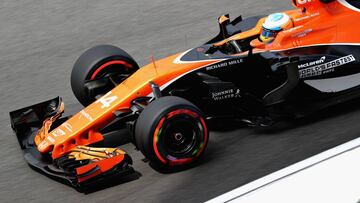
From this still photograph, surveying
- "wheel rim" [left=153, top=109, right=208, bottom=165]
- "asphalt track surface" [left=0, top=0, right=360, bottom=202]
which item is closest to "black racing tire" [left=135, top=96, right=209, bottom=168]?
"wheel rim" [left=153, top=109, right=208, bottom=165]

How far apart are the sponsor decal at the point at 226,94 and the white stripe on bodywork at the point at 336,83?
76cm

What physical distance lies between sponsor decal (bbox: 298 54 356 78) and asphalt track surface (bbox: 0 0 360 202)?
1.61ft

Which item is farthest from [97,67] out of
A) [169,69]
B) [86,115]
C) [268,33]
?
[268,33]

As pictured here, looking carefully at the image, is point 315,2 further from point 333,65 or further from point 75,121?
point 75,121

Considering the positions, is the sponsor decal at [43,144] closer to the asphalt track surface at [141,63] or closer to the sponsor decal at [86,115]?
the asphalt track surface at [141,63]

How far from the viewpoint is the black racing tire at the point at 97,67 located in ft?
25.6

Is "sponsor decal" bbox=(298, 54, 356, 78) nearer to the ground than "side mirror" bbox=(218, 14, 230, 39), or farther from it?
nearer to the ground

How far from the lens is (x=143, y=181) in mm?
6547

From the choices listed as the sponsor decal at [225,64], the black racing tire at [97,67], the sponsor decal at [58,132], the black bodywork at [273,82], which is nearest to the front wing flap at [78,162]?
the sponsor decal at [58,132]

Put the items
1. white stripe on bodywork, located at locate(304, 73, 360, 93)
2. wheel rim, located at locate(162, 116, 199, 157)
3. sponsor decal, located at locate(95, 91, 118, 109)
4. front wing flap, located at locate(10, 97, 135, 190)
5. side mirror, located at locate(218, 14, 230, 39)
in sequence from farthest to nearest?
side mirror, located at locate(218, 14, 230, 39)
white stripe on bodywork, located at locate(304, 73, 360, 93)
sponsor decal, located at locate(95, 91, 118, 109)
wheel rim, located at locate(162, 116, 199, 157)
front wing flap, located at locate(10, 97, 135, 190)

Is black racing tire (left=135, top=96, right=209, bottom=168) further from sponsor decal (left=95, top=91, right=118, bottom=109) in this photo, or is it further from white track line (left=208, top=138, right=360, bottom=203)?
white track line (left=208, top=138, right=360, bottom=203)

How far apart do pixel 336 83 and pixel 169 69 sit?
1791 millimetres

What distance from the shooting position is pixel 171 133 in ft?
21.3

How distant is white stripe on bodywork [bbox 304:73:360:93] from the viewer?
7254 millimetres
